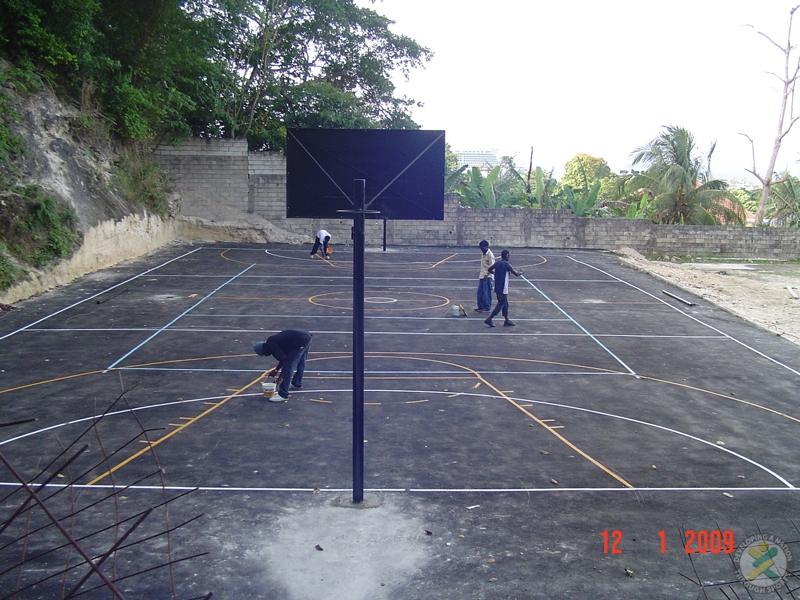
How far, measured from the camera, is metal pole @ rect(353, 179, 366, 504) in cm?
720

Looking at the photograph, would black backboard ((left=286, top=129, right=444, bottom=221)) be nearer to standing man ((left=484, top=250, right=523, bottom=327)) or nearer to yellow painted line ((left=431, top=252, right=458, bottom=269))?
standing man ((left=484, top=250, right=523, bottom=327))

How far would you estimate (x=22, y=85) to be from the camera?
1972 centimetres

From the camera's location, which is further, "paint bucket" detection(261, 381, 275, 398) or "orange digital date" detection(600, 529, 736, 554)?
"paint bucket" detection(261, 381, 275, 398)

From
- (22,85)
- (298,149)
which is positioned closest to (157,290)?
(22,85)

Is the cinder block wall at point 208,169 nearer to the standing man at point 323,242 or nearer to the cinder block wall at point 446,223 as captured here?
the cinder block wall at point 446,223

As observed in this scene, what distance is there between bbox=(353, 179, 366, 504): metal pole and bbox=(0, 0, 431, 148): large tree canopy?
55.5 feet

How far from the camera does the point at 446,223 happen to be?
2877cm

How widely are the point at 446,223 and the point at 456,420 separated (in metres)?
19.3

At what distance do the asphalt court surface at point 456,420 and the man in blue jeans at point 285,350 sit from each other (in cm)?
30

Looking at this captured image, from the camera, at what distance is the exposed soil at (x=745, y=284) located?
1755cm

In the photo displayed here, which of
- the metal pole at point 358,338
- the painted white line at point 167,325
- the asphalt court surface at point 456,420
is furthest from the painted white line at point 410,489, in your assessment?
the painted white line at point 167,325
